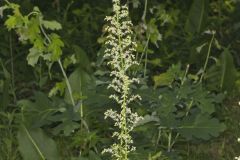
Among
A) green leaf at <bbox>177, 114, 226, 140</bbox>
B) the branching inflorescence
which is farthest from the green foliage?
the branching inflorescence

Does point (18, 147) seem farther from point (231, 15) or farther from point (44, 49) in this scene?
point (231, 15)

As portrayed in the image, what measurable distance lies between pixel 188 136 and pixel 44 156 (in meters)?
0.82

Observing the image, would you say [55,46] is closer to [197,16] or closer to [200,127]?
[200,127]

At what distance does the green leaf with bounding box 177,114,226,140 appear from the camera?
3.41 meters

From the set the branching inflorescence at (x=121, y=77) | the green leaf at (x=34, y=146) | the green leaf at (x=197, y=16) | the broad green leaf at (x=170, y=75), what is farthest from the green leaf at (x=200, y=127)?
the green leaf at (x=197, y=16)

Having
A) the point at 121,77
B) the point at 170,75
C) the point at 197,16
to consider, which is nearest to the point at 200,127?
the point at 170,75

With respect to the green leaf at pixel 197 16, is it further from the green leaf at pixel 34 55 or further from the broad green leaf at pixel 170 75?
the green leaf at pixel 34 55

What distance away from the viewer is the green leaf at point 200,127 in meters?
3.41

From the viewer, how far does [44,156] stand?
11.8 ft

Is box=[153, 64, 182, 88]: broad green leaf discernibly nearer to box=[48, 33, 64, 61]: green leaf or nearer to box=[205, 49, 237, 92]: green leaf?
box=[205, 49, 237, 92]: green leaf

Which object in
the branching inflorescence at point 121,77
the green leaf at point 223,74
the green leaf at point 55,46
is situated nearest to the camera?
the branching inflorescence at point 121,77

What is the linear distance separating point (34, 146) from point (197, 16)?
189 cm

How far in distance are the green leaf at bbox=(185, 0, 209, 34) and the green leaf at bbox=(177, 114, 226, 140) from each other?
151 centimetres

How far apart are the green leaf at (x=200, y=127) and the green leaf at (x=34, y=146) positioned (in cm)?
73
